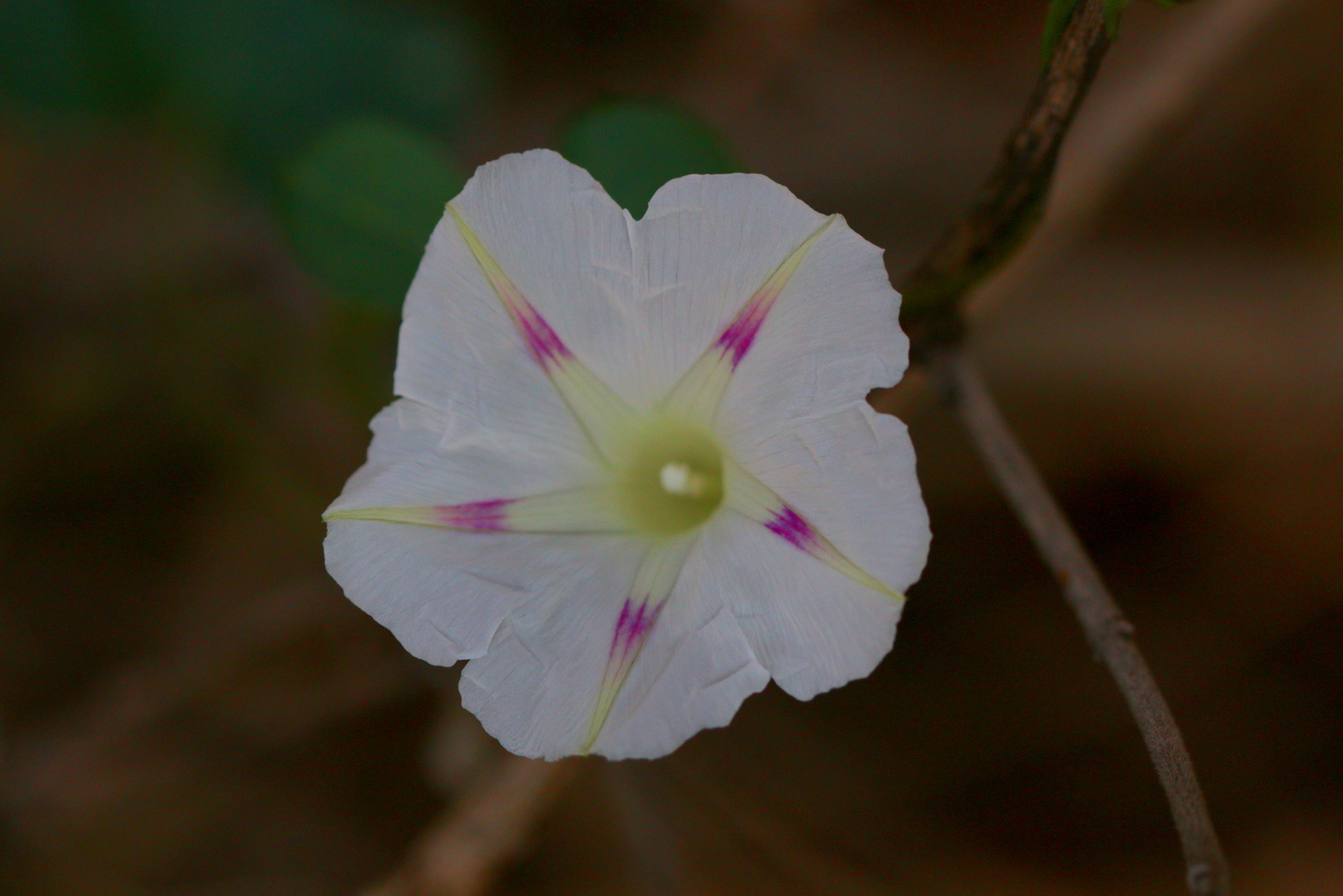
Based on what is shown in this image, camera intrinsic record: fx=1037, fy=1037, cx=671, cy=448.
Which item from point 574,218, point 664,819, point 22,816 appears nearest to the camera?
point 574,218

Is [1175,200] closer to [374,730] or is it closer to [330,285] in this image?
[330,285]

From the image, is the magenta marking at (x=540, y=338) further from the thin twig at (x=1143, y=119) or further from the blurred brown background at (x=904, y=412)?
the thin twig at (x=1143, y=119)

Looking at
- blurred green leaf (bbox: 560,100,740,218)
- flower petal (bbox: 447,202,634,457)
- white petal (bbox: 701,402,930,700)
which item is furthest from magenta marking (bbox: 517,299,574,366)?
blurred green leaf (bbox: 560,100,740,218)

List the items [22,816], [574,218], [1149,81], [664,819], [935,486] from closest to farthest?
[574,218] → [1149,81] → [664,819] → [935,486] → [22,816]

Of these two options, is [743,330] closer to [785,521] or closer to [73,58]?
[785,521]

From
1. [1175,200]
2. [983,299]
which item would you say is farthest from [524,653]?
[1175,200]

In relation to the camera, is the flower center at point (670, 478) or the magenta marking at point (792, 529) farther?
the flower center at point (670, 478)

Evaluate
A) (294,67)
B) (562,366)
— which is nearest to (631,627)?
(562,366)

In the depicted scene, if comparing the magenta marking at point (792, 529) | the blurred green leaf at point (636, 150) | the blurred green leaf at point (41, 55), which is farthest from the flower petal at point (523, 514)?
the blurred green leaf at point (41, 55)
